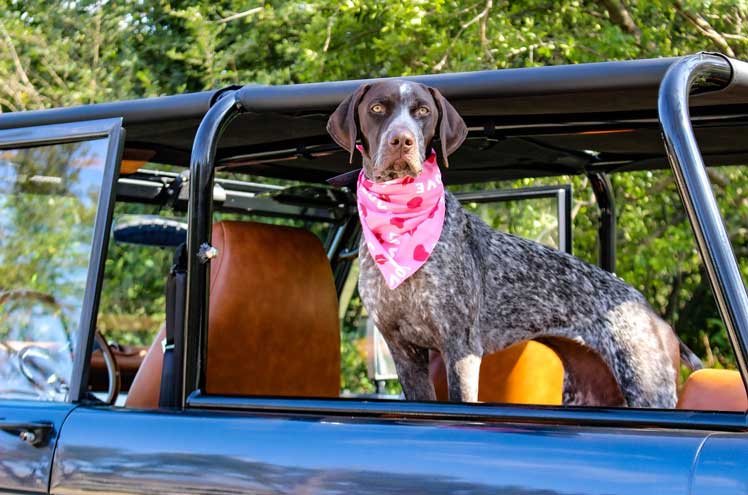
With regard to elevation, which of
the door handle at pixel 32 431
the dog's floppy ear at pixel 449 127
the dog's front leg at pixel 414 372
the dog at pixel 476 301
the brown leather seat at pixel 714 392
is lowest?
the door handle at pixel 32 431

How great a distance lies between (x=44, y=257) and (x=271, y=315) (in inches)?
28.6

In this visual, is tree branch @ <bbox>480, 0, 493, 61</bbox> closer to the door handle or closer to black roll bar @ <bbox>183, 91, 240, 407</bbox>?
black roll bar @ <bbox>183, 91, 240, 407</bbox>

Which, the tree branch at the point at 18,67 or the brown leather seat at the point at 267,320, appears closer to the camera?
the brown leather seat at the point at 267,320

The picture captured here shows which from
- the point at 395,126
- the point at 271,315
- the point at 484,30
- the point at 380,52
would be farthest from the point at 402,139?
the point at 380,52

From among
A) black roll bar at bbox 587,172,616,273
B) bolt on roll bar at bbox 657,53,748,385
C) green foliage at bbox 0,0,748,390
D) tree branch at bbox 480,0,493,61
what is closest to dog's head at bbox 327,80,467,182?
bolt on roll bar at bbox 657,53,748,385

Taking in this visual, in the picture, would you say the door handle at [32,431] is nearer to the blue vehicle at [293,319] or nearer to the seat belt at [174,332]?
the blue vehicle at [293,319]

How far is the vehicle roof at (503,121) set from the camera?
8.89 feet

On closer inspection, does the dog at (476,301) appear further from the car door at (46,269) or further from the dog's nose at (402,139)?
the car door at (46,269)

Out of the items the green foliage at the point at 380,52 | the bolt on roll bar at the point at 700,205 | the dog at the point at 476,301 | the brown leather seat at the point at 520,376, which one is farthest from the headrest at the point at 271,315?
the green foliage at the point at 380,52

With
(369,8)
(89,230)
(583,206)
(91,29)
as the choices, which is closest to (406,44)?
(369,8)

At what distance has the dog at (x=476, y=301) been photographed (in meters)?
3.39

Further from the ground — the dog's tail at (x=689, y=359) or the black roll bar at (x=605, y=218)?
the black roll bar at (x=605, y=218)

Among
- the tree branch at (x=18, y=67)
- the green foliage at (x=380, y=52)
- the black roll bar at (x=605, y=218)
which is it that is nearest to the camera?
the black roll bar at (x=605, y=218)

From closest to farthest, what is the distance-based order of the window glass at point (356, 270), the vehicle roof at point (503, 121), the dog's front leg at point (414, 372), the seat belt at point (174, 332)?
the vehicle roof at point (503, 121) → the seat belt at point (174, 332) → the dog's front leg at point (414, 372) → the window glass at point (356, 270)
